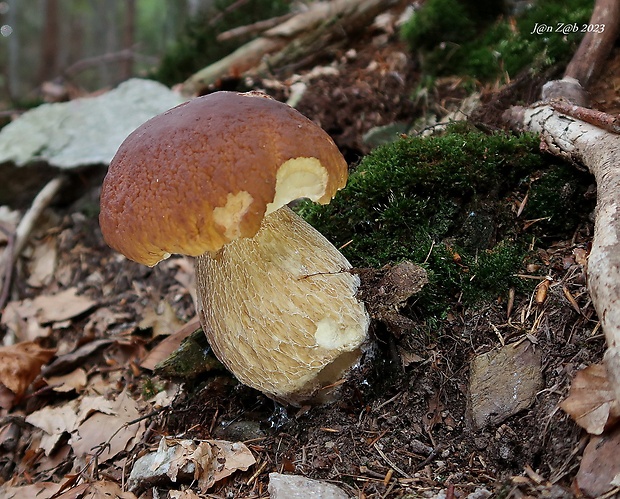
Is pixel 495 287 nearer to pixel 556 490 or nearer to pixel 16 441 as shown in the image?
pixel 556 490

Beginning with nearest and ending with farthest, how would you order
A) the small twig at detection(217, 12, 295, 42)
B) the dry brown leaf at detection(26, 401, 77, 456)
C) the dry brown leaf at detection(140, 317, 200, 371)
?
the dry brown leaf at detection(26, 401, 77, 456) → the dry brown leaf at detection(140, 317, 200, 371) → the small twig at detection(217, 12, 295, 42)

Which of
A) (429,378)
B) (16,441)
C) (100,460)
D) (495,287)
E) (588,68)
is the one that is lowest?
(16,441)

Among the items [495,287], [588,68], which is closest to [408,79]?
[588,68]

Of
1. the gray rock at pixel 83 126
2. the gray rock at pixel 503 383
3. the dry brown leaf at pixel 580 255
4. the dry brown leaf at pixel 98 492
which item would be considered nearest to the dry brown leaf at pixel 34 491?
the dry brown leaf at pixel 98 492

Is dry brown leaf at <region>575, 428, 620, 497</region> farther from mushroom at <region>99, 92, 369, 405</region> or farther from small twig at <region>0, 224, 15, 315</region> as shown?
small twig at <region>0, 224, 15, 315</region>

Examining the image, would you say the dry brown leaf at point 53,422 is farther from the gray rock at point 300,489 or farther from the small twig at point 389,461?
the small twig at point 389,461

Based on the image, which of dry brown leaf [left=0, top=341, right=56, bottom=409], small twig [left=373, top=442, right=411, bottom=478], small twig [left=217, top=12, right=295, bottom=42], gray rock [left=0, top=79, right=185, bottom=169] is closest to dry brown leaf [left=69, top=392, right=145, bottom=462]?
dry brown leaf [left=0, top=341, right=56, bottom=409]
